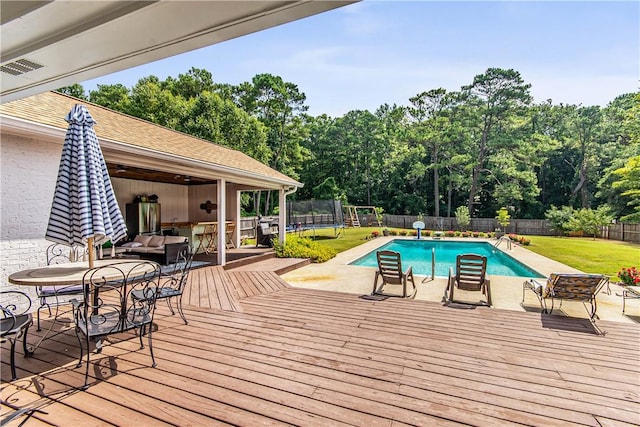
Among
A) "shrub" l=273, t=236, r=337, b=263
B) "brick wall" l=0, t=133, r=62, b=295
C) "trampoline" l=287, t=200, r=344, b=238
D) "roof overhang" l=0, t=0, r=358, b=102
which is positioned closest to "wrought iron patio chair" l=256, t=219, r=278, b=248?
"shrub" l=273, t=236, r=337, b=263

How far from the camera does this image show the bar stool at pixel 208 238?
32.6 ft

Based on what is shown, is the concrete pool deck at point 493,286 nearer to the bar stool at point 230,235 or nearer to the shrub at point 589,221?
the bar stool at point 230,235

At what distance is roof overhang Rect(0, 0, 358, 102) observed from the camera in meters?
1.43

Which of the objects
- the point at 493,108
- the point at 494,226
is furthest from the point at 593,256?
the point at 493,108

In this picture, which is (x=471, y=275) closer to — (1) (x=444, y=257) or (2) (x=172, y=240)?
(2) (x=172, y=240)

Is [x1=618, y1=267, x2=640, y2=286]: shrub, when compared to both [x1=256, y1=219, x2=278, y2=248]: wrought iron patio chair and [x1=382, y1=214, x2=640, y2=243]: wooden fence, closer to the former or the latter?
[x1=256, y1=219, x2=278, y2=248]: wrought iron patio chair

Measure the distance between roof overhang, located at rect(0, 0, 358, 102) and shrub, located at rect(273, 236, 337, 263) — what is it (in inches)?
338

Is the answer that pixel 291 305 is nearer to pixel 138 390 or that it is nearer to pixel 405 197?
pixel 138 390

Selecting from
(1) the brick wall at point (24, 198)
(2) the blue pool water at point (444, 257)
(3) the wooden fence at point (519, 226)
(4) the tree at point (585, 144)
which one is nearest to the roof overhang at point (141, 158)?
(1) the brick wall at point (24, 198)

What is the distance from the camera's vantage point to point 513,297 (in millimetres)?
6582

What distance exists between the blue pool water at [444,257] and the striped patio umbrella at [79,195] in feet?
28.1

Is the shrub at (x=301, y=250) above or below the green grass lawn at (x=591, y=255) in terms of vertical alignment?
above

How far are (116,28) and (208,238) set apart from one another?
9.12m

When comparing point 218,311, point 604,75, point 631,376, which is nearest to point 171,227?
point 218,311
